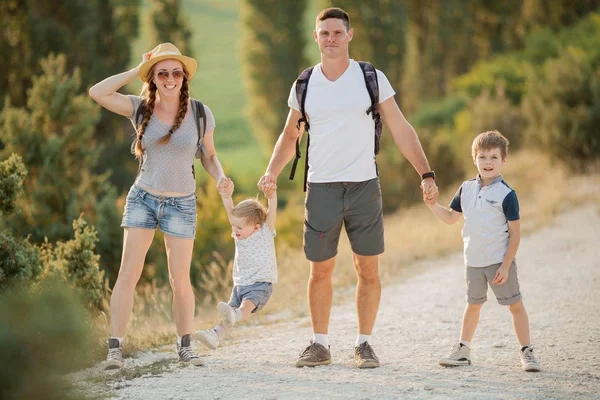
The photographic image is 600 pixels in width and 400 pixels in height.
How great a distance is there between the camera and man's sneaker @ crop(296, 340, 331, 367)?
6469 millimetres

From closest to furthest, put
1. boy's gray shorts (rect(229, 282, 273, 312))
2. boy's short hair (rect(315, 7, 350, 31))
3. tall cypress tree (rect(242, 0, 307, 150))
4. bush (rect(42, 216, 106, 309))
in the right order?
1. boy's short hair (rect(315, 7, 350, 31))
2. boy's gray shorts (rect(229, 282, 273, 312))
3. bush (rect(42, 216, 106, 309))
4. tall cypress tree (rect(242, 0, 307, 150))

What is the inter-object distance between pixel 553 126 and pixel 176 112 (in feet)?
47.4

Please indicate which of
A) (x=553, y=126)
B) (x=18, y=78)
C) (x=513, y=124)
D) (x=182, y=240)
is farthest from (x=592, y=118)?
(x=182, y=240)

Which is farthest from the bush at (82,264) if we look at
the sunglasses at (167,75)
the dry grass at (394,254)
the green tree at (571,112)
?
the green tree at (571,112)

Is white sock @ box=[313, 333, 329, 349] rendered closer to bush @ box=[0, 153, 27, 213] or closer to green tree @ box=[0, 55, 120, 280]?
bush @ box=[0, 153, 27, 213]

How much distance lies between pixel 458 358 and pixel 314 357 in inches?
38.9

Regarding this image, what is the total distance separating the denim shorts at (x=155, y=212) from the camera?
6477 mm

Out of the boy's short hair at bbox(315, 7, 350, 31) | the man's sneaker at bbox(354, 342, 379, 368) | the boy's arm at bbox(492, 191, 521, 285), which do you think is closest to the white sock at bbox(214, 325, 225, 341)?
the man's sneaker at bbox(354, 342, 379, 368)

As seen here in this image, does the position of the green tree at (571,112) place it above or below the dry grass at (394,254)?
above

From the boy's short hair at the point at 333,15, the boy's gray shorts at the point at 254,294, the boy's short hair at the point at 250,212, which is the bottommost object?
the boy's gray shorts at the point at 254,294

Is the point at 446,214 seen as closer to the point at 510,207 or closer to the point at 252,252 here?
the point at 510,207

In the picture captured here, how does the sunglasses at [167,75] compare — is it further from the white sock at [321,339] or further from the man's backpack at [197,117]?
the white sock at [321,339]

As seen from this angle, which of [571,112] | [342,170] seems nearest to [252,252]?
[342,170]

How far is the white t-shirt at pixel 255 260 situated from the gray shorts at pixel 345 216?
520mm
